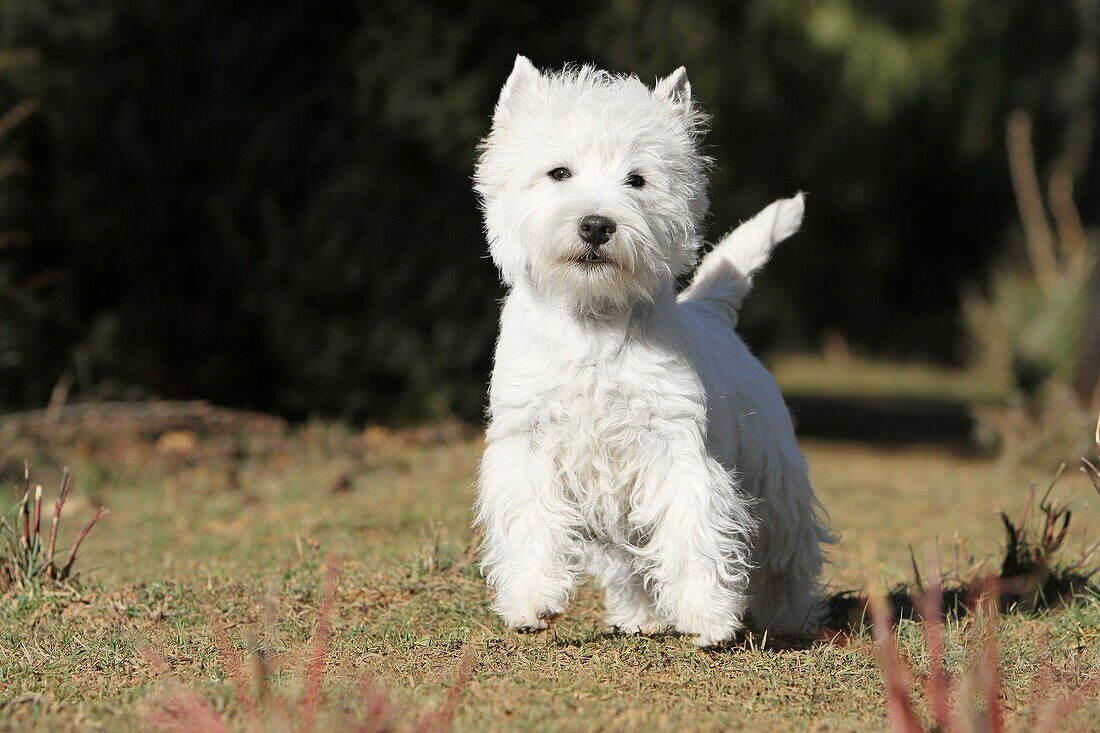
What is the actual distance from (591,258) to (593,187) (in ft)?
0.91

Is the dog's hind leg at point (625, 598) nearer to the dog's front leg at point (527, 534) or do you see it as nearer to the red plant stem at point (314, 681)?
the dog's front leg at point (527, 534)

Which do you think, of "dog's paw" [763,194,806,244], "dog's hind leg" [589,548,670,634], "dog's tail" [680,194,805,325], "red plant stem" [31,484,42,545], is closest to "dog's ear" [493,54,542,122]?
"dog's tail" [680,194,805,325]

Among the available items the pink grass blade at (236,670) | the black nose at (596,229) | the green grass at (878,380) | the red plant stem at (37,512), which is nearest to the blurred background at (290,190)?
the red plant stem at (37,512)

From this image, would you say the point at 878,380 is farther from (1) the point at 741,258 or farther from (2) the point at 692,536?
(2) the point at 692,536

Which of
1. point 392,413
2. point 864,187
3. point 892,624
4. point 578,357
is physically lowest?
point 392,413

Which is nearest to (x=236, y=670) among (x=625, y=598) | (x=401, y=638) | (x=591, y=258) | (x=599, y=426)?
(x=401, y=638)

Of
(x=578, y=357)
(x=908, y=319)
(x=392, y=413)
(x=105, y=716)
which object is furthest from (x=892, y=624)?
(x=908, y=319)

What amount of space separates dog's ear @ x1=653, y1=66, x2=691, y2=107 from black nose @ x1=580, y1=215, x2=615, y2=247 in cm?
73

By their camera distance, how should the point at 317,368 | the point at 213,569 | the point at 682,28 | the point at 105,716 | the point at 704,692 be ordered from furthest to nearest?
1. the point at 682,28
2. the point at 317,368
3. the point at 213,569
4. the point at 704,692
5. the point at 105,716

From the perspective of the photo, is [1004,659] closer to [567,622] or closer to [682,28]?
[567,622]

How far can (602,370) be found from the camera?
4480 millimetres

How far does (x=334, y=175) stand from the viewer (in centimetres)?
1131

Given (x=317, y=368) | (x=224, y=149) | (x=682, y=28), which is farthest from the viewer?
(x=682, y=28)

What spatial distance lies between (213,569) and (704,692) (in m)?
2.77
